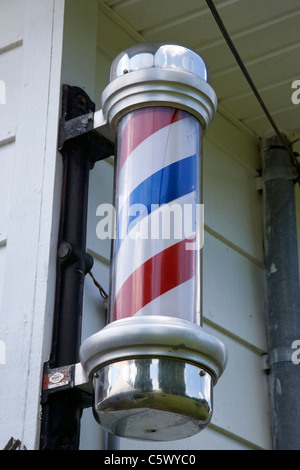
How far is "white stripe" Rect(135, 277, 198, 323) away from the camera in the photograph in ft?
4.72

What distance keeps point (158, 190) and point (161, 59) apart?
280 mm

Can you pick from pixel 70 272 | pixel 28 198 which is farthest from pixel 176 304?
pixel 28 198

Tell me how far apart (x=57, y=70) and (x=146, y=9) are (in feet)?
1.44

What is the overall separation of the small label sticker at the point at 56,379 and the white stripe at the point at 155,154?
0.31 meters

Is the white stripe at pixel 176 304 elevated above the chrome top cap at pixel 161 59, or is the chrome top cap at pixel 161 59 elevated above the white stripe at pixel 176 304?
the chrome top cap at pixel 161 59

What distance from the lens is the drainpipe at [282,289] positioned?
97.8 inches

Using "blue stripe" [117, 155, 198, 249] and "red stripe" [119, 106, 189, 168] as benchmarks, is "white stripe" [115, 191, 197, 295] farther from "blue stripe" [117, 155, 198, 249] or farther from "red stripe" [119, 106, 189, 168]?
"red stripe" [119, 106, 189, 168]

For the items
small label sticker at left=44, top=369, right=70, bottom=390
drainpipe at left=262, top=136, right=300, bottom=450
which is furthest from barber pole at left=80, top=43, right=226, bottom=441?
drainpipe at left=262, top=136, right=300, bottom=450

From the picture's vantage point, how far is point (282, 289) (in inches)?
104

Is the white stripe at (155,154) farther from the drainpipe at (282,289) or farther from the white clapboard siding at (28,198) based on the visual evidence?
the drainpipe at (282,289)

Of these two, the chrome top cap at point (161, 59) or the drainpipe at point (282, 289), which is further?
the drainpipe at point (282, 289)

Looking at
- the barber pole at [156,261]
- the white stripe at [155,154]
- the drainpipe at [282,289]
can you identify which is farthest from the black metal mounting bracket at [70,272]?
the drainpipe at [282,289]

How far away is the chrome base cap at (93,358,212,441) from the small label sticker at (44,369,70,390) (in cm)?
16

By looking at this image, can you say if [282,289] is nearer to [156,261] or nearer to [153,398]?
[156,261]
